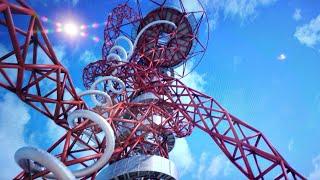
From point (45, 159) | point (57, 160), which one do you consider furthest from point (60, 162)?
point (45, 159)

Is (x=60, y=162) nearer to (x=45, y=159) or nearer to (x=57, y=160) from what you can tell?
(x=57, y=160)

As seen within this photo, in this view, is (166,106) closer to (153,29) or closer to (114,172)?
(114,172)

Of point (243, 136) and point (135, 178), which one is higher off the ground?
point (243, 136)

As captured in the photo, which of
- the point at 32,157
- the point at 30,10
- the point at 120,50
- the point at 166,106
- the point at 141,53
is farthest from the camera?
the point at 141,53

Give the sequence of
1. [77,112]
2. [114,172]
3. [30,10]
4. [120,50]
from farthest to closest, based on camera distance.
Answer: [120,50] → [114,172] → [77,112] → [30,10]

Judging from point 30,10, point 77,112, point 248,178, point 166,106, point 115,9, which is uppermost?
point 115,9

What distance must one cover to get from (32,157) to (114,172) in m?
9.31

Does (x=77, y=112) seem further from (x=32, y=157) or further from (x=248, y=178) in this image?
(x=248, y=178)

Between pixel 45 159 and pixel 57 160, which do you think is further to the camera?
pixel 57 160

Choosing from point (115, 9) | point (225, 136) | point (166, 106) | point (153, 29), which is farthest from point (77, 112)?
point (115, 9)

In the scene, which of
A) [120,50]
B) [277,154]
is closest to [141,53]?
[120,50]

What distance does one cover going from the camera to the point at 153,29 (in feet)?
111

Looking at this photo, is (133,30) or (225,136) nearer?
(225,136)

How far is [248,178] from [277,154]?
220 cm
